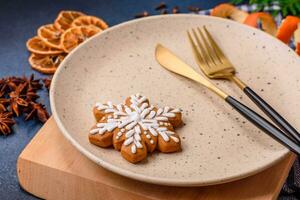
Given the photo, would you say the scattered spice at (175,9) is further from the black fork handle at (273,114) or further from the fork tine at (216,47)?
the black fork handle at (273,114)

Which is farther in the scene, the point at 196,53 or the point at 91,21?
the point at 91,21

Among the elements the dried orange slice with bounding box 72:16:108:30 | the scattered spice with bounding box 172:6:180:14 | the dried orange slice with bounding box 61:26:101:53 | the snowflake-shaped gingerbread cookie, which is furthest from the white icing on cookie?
the scattered spice with bounding box 172:6:180:14

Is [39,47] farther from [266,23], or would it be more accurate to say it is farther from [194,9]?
[266,23]

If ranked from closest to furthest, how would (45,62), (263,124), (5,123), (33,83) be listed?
(263,124) < (5,123) < (33,83) < (45,62)

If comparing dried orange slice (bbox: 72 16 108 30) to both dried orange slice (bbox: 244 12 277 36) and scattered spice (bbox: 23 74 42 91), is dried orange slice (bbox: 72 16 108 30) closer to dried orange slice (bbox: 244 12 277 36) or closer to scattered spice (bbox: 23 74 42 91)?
scattered spice (bbox: 23 74 42 91)

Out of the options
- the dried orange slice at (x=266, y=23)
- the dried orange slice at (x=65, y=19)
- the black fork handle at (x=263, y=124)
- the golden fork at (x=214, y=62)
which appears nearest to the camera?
the black fork handle at (x=263, y=124)

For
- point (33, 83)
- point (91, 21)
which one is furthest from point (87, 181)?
point (91, 21)

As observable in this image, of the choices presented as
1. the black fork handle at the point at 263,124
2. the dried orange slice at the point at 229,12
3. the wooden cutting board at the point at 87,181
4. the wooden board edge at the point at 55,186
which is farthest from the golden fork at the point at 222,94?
the dried orange slice at the point at 229,12
